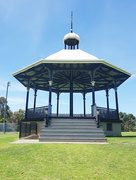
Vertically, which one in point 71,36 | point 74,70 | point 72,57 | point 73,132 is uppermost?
point 71,36

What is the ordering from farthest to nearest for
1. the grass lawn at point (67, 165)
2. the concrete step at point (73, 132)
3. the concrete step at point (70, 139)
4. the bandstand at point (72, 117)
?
the bandstand at point (72, 117) → the concrete step at point (73, 132) → the concrete step at point (70, 139) → the grass lawn at point (67, 165)

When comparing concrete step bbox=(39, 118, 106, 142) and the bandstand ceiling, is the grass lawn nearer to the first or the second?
concrete step bbox=(39, 118, 106, 142)

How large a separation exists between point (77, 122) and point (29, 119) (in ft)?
20.4

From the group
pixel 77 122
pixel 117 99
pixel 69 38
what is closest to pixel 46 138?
pixel 77 122

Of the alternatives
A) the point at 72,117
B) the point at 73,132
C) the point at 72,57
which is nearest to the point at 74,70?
the point at 72,57

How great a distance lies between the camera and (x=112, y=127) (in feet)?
53.6

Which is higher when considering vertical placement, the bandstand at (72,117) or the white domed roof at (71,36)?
the white domed roof at (71,36)

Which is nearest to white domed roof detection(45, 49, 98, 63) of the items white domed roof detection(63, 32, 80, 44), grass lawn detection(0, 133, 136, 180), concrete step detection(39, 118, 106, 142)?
white domed roof detection(63, 32, 80, 44)

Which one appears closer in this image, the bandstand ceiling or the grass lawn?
the grass lawn

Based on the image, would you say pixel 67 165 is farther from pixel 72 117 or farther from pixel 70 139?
pixel 72 117

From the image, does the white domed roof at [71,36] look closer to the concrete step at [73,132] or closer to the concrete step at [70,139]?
the concrete step at [73,132]

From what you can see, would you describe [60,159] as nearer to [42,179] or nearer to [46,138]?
[42,179]

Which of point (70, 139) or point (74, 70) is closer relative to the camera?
point (70, 139)

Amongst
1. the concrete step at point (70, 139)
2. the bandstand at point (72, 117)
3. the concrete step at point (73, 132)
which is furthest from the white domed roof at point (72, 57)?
the concrete step at point (70, 139)
